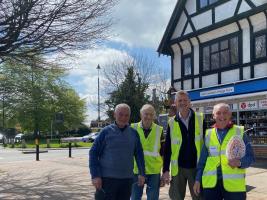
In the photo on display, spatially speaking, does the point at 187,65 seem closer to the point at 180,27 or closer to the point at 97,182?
the point at 180,27

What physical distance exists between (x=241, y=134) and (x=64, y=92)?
55388 millimetres

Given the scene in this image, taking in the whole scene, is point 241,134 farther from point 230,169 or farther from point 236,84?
point 236,84

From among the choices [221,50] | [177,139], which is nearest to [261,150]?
[221,50]

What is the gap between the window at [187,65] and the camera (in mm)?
21469

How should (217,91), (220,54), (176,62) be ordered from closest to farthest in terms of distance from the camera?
(217,91), (220,54), (176,62)

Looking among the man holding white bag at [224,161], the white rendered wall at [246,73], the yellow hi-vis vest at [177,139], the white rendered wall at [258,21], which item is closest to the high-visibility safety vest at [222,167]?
the man holding white bag at [224,161]

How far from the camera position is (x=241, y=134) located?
5.00 m

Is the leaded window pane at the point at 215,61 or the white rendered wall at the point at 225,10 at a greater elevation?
the white rendered wall at the point at 225,10

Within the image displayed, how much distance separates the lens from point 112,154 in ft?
18.1

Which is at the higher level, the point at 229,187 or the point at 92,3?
the point at 92,3

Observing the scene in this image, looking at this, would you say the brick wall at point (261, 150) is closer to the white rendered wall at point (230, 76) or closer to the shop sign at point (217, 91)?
the shop sign at point (217, 91)

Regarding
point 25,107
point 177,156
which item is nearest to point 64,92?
point 25,107

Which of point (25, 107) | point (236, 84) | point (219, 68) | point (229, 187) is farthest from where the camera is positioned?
point (25, 107)

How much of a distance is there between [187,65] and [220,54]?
2618 millimetres
